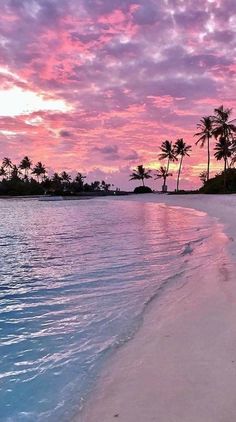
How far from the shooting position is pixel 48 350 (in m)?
4.51

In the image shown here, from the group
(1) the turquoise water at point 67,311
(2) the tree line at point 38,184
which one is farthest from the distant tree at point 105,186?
(1) the turquoise water at point 67,311

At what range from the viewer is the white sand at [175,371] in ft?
9.71

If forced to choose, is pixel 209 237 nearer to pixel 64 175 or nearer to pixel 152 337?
pixel 152 337

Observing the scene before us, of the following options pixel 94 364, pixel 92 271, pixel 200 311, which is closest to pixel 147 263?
pixel 92 271

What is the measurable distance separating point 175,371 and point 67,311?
2.70m

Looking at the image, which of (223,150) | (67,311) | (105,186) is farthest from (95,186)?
(67,311)

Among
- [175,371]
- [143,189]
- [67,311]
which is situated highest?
[143,189]

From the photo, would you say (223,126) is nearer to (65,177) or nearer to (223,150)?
(223,150)

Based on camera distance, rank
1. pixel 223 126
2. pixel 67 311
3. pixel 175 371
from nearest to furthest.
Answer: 1. pixel 175 371
2. pixel 67 311
3. pixel 223 126

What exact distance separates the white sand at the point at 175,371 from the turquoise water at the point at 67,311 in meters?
0.23

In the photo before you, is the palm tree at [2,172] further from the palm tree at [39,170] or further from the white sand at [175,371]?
the white sand at [175,371]

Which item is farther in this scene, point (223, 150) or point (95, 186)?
point (95, 186)

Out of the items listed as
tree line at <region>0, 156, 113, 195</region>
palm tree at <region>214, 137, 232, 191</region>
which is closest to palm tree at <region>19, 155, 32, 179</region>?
tree line at <region>0, 156, 113, 195</region>

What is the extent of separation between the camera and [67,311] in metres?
6.04
